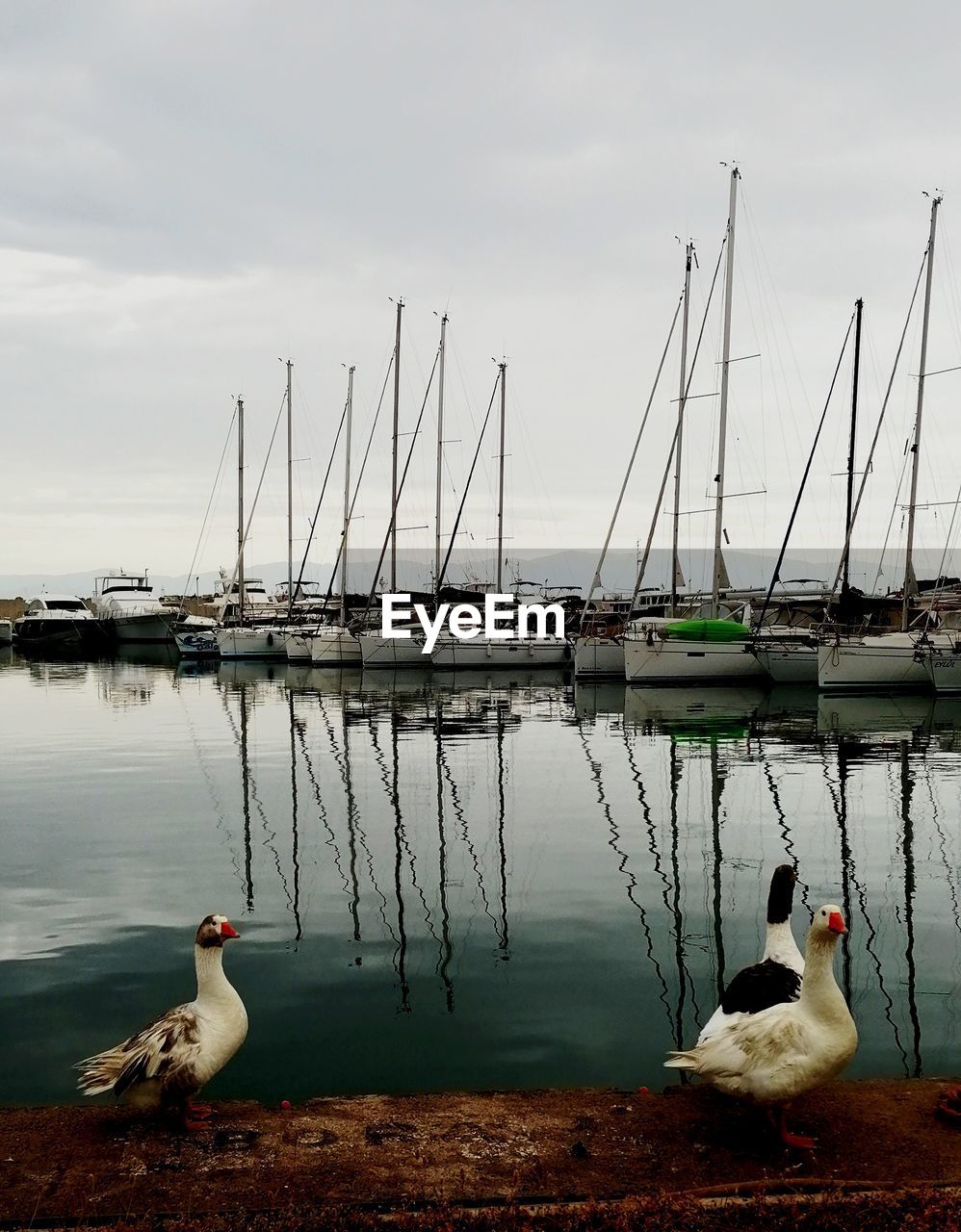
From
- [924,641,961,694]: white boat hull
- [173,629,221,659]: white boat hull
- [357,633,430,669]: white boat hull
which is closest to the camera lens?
[924,641,961,694]: white boat hull

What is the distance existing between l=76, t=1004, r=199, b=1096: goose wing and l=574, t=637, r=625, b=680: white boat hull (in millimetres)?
42559

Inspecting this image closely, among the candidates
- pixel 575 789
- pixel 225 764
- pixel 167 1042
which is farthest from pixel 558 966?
pixel 225 764

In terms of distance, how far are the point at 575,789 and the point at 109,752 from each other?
11.5m

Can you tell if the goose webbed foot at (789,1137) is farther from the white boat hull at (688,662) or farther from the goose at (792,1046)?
the white boat hull at (688,662)

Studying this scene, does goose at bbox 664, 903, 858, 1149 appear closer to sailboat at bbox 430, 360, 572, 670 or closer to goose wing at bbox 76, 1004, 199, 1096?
goose wing at bbox 76, 1004, 199, 1096

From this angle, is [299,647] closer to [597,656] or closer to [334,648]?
[334,648]

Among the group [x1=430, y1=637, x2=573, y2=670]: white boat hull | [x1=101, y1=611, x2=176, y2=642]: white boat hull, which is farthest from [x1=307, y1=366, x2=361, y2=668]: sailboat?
[x1=101, y1=611, x2=176, y2=642]: white boat hull

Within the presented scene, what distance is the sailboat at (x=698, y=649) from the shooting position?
147ft

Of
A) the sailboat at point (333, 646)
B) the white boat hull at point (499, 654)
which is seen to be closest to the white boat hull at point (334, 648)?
the sailboat at point (333, 646)

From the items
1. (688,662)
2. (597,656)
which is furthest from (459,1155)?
(597,656)

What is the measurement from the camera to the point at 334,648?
5925cm

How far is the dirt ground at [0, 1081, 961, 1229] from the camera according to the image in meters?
5.49

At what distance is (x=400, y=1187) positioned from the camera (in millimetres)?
5641

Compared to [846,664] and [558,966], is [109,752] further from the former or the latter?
[846,664]
